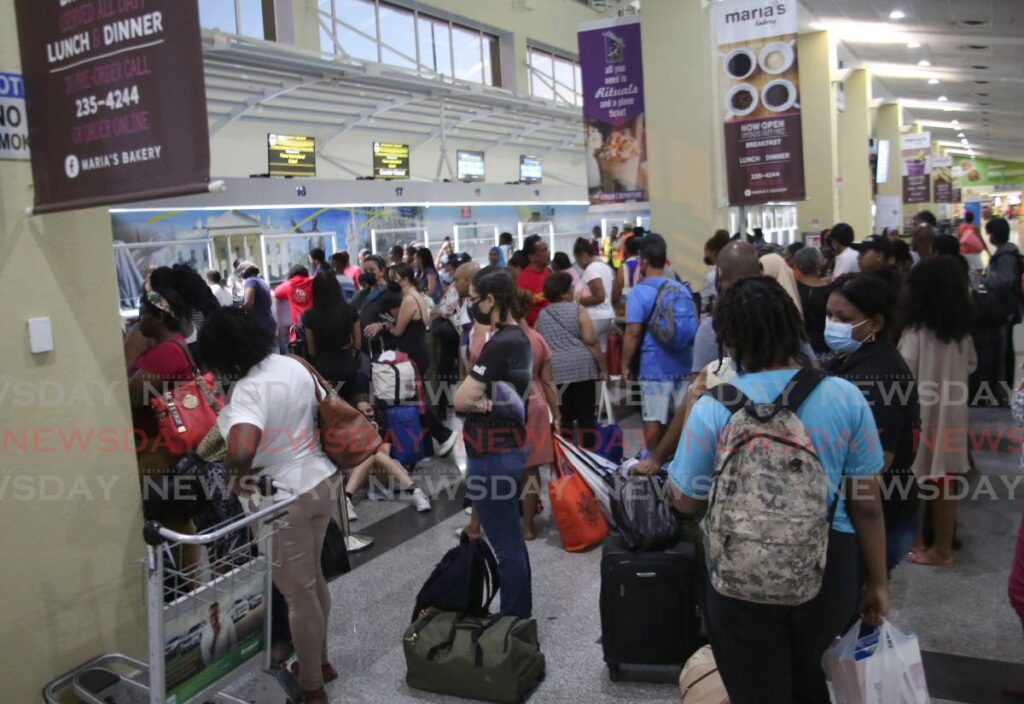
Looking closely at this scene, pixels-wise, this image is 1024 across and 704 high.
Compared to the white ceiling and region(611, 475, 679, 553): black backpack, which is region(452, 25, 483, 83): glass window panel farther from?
region(611, 475, 679, 553): black backpack

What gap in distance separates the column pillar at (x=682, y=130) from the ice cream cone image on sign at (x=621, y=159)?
15 cm

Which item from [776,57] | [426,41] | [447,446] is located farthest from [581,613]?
[426,41]

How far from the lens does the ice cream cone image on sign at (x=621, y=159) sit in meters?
8.90

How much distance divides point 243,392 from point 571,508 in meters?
2.23

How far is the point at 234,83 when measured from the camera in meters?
13.8

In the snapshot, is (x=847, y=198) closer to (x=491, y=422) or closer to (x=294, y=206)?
(x=294, y=206)

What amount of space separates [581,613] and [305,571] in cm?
145

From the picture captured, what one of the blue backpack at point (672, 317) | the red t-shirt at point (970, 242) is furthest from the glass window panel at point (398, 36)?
the blue backpack at point (672, 317)

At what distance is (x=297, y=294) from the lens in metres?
9.20

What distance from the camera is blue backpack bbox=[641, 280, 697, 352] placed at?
17.0 feet

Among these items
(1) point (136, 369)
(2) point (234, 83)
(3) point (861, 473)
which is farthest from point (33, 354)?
(2) point (234, 83)

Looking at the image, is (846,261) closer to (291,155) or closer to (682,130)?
(682,130)

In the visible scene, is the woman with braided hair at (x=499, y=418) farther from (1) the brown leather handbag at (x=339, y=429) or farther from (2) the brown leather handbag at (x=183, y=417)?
(2) the brown leather handbag at (x=183, y=417)

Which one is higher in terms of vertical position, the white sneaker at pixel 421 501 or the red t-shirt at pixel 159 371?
the red t-shirt at pixel 159 371
